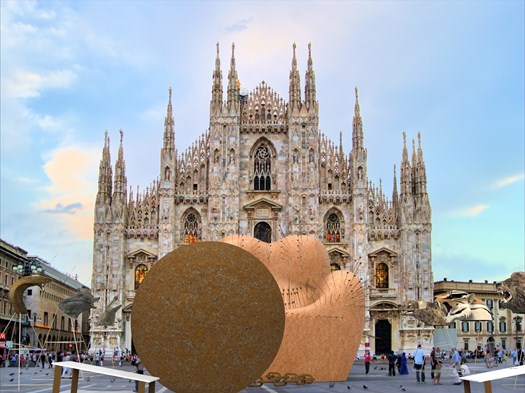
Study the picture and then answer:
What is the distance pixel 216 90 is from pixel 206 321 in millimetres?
39417

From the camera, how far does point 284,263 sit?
27.9 m

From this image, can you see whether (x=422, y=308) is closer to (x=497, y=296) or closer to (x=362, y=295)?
(x=362, y=295)

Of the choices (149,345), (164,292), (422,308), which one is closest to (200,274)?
(164,292)

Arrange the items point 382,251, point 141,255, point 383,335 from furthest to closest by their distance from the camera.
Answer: point 382,251 < point 141,255 < point 383,335

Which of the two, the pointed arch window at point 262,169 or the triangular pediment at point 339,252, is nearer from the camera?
the triangular pediment at point 339,252

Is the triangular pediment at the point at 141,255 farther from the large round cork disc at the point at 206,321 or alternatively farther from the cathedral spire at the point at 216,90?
the large round cork disc at the point at 206,321

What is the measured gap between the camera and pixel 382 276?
52.0 metres

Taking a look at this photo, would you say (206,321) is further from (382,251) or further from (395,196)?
(395,196)

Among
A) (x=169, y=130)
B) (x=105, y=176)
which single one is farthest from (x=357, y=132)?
(x=105, y=176)

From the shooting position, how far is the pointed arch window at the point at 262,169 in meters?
52.8

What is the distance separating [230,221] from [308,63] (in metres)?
13.6

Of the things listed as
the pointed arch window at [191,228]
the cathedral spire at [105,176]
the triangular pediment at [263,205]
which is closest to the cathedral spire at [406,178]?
the triangular pediment at [263,205]

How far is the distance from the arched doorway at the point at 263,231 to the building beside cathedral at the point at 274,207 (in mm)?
82

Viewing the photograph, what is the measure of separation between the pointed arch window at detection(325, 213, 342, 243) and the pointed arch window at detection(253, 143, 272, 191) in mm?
5087
